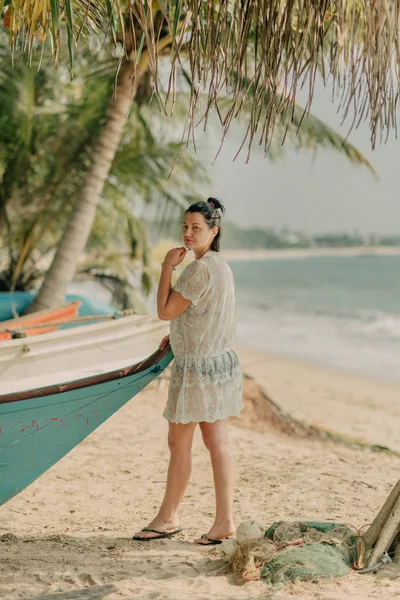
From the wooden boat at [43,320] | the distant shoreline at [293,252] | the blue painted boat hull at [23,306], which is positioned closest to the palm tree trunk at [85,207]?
the blue painted boat hull at [23,306]

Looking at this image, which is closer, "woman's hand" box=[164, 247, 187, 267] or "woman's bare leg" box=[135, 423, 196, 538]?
"woman's hand" box=[164, 247, 187, 267]

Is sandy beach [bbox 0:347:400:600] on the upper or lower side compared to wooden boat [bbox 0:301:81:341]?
lower

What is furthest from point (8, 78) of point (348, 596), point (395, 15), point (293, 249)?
point (293, 249)

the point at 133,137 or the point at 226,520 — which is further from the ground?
the point at 133,137

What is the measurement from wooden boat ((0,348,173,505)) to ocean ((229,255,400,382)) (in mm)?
11592

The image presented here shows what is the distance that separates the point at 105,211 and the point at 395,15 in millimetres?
8270

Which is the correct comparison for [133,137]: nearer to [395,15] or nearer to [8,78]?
[8,78]

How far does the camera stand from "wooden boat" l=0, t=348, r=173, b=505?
3527mm

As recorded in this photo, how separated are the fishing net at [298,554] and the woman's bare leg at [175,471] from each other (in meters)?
0.46

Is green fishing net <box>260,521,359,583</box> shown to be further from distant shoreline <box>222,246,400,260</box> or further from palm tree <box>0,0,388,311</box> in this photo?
distant shoreline <box>222,246,400,260</box>

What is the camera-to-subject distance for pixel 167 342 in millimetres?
3779

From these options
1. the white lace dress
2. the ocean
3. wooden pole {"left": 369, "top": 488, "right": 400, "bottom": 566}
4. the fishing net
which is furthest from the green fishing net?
the ocean

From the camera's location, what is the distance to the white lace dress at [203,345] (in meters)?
3.44

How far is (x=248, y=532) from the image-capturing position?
3344mm
